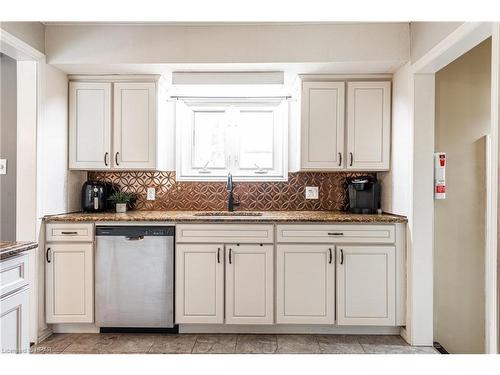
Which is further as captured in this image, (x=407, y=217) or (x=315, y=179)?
(x=315, y=179)

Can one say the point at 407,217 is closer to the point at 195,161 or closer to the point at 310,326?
the point at 310,326

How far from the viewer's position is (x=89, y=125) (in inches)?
124

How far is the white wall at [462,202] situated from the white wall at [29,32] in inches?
119

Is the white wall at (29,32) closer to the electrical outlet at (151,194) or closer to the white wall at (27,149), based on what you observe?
the white wall at (27,149)

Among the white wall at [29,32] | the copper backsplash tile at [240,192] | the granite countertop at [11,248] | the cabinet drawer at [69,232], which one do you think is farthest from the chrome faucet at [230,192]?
the granite countertop at [11,248]

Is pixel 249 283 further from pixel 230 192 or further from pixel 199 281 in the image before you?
pixel 230 192

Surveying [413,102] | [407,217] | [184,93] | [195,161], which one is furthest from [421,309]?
[184,93]

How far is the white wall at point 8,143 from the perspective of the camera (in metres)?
3.00

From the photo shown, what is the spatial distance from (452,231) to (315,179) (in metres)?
1.19

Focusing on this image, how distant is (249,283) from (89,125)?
1815 millimetres

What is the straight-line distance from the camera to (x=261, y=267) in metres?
2.89

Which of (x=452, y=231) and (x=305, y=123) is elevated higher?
(x=305, y=123)
